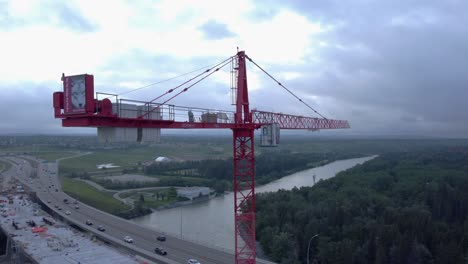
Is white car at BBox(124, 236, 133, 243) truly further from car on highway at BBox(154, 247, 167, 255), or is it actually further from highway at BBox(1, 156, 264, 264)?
car on highway at BBox(154, 247, 167, 255)

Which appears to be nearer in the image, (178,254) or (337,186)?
(178,254)

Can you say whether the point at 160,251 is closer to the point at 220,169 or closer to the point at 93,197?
the point at 93,197

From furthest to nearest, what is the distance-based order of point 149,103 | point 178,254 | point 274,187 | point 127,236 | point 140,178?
point 140,178
point 274,187
point 127,236
point 178,254
point 149,103

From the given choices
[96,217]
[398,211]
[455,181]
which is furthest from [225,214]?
[455,181]

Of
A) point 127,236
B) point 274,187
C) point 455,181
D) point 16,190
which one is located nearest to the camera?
point 127,236

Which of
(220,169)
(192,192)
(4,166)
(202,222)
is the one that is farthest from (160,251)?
(4,166)

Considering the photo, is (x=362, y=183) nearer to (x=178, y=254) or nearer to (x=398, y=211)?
(x=398, y=211)
